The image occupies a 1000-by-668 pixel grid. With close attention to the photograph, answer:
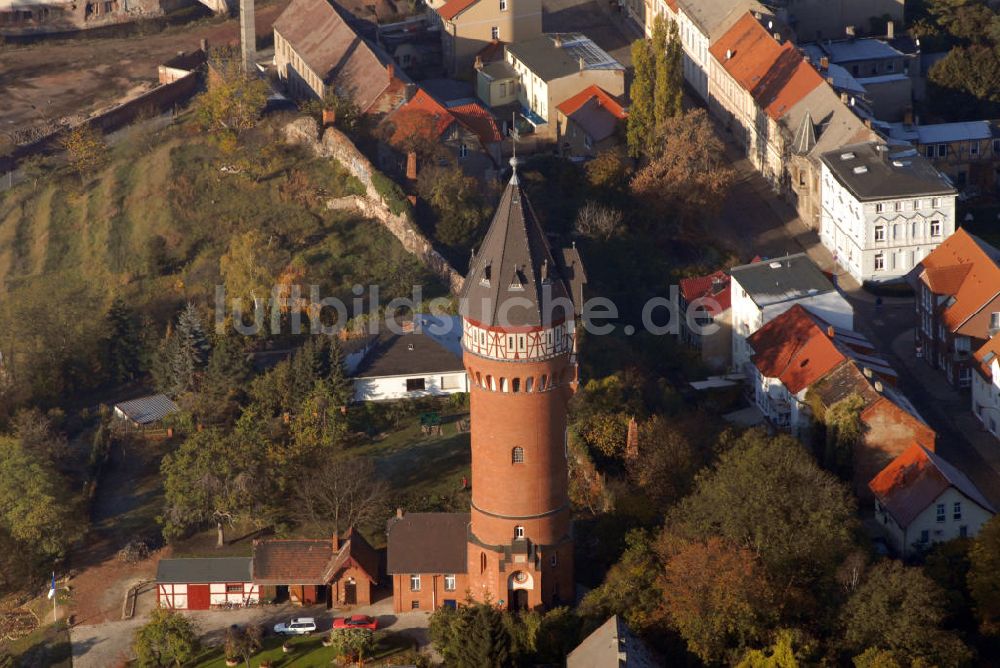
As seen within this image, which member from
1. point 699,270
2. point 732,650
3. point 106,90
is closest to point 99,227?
point 106,90

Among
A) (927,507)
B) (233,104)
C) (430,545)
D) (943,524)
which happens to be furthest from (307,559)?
(233,104)

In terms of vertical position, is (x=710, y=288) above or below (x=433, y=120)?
below

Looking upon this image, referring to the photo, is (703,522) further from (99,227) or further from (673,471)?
(99,227)

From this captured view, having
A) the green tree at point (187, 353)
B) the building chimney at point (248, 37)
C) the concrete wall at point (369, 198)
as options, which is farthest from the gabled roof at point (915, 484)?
the building chimney at point (248, 37)

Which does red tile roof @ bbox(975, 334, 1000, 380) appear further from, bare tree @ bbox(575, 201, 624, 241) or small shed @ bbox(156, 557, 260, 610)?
small shed @ bbox(156, 557, 260, 610)

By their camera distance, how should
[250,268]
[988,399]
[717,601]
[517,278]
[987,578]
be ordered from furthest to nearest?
[250,268], [988,399], [987,578], [517,278], [717,601]

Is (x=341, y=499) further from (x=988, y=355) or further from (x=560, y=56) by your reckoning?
(x=560, y=56)

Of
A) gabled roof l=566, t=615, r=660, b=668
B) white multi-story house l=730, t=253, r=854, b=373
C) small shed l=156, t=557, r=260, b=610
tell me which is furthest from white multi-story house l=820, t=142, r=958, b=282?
small shed l=156, t=557, r=260, b=610
